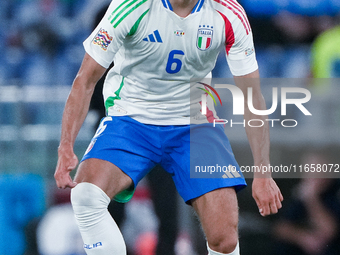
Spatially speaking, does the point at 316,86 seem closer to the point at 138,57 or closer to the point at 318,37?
the point at 318,37

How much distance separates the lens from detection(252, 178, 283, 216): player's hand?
1.85 metres

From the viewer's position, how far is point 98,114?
301 cm

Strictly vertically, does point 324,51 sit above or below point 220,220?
above

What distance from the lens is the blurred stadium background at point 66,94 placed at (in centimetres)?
293

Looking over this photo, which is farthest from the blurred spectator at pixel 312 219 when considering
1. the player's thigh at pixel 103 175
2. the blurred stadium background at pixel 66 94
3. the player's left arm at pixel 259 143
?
the player's thigh at pixel 103 175

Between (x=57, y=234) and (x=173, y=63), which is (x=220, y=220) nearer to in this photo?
(x=173, y=63)

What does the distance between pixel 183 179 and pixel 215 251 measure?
325mm

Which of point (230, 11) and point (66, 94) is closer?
point (230, 11)

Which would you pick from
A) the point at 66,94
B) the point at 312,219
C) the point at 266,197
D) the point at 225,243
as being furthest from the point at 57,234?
the point at 312,219

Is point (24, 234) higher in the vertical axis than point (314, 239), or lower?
higher

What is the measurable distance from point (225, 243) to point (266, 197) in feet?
0.87

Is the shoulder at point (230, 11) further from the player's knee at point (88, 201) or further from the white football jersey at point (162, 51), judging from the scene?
the player's knee at point (88, 201)

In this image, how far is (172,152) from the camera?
1937 mm

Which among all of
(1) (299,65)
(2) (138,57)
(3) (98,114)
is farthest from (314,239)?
(2) (138,57)
